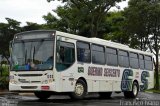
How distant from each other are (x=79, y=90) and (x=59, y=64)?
6.76 feet

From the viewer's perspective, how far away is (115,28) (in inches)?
2179

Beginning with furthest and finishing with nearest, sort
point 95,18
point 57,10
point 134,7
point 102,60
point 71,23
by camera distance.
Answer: point 57,10 → point 71,23 → point 134,7 → point 95,18 → point 102,60

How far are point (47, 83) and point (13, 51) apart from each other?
7.50 feet

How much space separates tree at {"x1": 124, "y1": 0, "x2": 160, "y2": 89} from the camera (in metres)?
45.5

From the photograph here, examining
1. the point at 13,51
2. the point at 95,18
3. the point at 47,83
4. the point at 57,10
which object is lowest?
the point at 47,83

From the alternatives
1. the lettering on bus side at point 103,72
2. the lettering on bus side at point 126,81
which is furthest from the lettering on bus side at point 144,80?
the lettering on bus side at point 103,72

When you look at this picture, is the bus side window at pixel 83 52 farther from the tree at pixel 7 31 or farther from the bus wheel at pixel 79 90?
the tree at pixel 7 31

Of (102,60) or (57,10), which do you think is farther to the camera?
(57,10)

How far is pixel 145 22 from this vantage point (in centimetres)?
4628

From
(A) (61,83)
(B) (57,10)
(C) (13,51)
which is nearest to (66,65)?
(A) (61,83)

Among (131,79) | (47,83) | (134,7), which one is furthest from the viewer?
(134,7)

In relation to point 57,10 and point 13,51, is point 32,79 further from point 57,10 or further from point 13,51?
point 57,10

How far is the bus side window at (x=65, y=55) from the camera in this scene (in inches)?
757

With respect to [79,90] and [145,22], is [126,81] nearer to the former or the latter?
[79,90]
